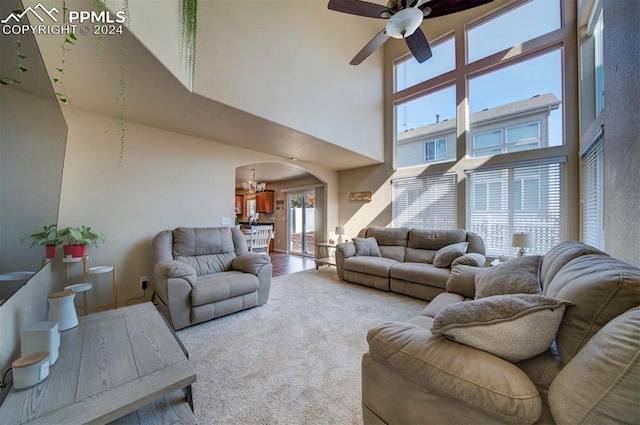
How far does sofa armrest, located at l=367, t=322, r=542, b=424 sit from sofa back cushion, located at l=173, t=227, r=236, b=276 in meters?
2.71

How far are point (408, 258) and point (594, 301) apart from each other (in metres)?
3.44

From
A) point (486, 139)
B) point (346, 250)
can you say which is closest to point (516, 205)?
point (486, 139)

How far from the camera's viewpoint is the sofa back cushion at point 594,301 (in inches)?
31.9

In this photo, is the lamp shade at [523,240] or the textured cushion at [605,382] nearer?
the textured cushion at [605,382]

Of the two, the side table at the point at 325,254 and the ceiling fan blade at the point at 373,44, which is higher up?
the ceiling fan blade at the point at 373,44

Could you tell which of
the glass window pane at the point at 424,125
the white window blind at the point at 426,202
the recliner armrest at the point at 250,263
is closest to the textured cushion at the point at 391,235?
the white window blind at the point at 426,202

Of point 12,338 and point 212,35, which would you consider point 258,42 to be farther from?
point 12,338

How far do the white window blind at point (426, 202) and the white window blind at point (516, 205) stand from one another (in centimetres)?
31

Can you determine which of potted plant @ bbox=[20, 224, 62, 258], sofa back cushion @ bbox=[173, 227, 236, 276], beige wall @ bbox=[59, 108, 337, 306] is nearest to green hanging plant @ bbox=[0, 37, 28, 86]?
potted plant @ bbox=[20, 224, 62, 258]

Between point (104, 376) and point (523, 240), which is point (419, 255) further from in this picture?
point (104, 376)

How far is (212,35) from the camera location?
2508 mm

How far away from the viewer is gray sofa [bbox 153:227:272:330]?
2455 mm

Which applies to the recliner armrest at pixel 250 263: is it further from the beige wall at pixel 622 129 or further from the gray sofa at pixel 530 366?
the beige wall at pixel 622 129

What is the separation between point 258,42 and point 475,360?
143 inches
